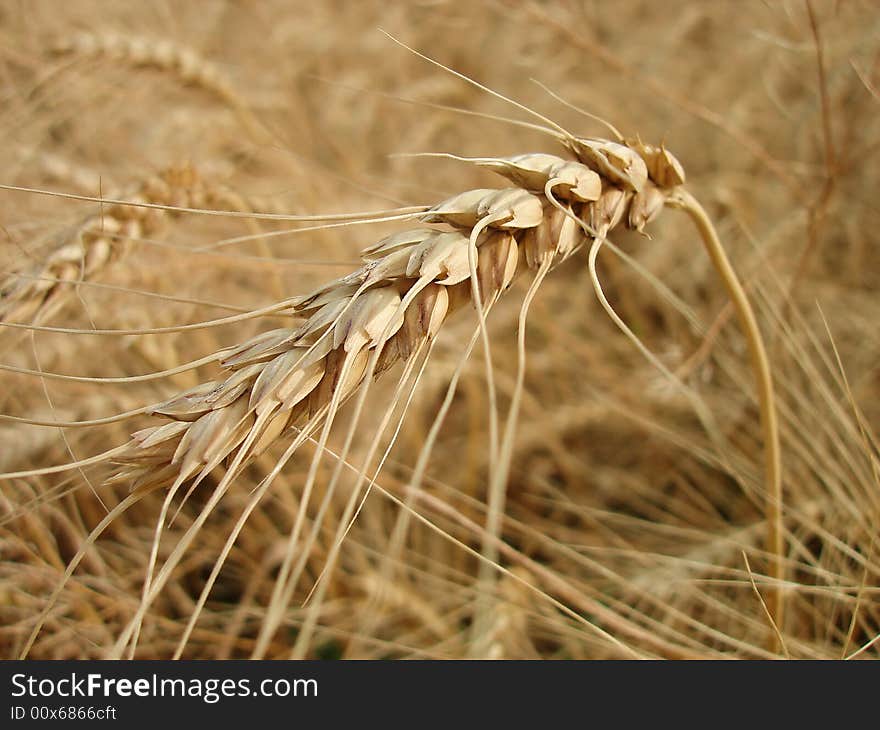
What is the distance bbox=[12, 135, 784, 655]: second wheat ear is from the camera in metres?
0.33

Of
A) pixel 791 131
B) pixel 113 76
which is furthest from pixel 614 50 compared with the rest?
pixel 113 76

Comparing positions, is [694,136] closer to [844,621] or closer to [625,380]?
[625,380]

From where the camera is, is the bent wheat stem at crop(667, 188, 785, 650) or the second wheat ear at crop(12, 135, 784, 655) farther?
the bent wheat stem at crop(667, 188, 785, 650)

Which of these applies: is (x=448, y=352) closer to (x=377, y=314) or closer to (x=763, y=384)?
(x=763, y=384)

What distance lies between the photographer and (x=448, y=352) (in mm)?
1077

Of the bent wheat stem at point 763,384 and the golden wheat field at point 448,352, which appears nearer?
the golden wheat field at point 448,352

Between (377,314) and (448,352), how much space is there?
2.40ft

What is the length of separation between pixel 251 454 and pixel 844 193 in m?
1.01

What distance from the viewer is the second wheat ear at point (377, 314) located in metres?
→ 0.33

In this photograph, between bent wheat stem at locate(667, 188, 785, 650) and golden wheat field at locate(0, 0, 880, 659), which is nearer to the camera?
golden wheat field at locate(0, 0, 880, 659)

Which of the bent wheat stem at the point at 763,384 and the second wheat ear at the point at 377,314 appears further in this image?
the bent wheat stem at the point at 763,384
